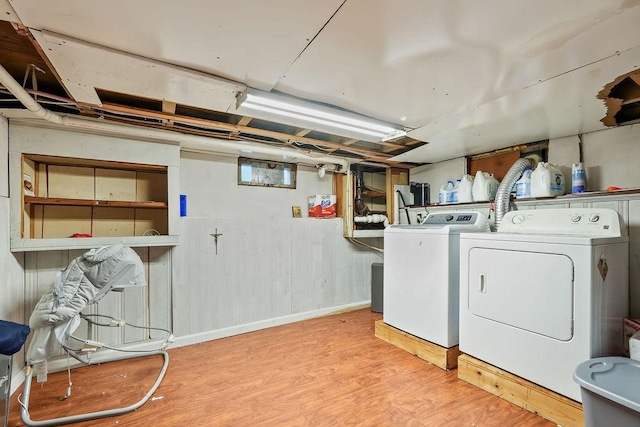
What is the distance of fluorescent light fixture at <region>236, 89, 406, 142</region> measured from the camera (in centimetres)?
187

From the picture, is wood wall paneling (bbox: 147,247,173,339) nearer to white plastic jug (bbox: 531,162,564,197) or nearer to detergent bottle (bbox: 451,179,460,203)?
detergent bottle (bbox: 451,179,460,203)

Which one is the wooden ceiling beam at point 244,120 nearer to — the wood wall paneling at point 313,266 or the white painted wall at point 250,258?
the white painted wall at point 250,258

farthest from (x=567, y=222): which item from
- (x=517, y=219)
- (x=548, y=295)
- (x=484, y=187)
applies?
(x=484, y=187)

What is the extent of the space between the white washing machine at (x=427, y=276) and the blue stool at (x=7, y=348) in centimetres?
260

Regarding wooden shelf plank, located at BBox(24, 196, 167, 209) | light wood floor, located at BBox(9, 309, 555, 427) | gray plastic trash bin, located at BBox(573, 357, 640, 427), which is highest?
wooden shelf plank, located at BBox(24, 196, 167, 209)

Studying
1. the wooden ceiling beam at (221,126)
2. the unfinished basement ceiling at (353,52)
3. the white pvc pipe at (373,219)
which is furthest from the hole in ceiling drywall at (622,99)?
the white pvc pipe at (373,219)

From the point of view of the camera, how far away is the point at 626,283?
1920 millimetres

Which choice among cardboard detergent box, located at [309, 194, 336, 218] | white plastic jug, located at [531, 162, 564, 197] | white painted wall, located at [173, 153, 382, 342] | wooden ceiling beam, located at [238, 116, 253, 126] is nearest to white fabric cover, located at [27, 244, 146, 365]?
white painted wall, located at [173, 153, 382, 342]

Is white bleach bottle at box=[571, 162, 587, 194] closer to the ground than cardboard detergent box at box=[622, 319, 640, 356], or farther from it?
farther from it

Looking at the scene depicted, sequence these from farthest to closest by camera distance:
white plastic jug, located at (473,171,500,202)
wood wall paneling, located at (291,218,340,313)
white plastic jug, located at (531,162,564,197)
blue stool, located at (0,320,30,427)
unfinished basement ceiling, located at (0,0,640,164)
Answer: wood wall paneling, located at (291,218,340,313), white plastic jug, located at (473,171,500,202), white plastic jug, located at (531,162,564,197), blue stool, located at (0,320,30,427), unfinished basement ceiling, located at (0,0,640,164)

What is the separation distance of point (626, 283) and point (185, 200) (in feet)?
11.6

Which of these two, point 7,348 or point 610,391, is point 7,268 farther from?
point 610,391

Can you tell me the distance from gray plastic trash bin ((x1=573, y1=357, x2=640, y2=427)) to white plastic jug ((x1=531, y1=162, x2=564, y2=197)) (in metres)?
1.38

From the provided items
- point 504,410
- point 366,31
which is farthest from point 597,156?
point 366,31
